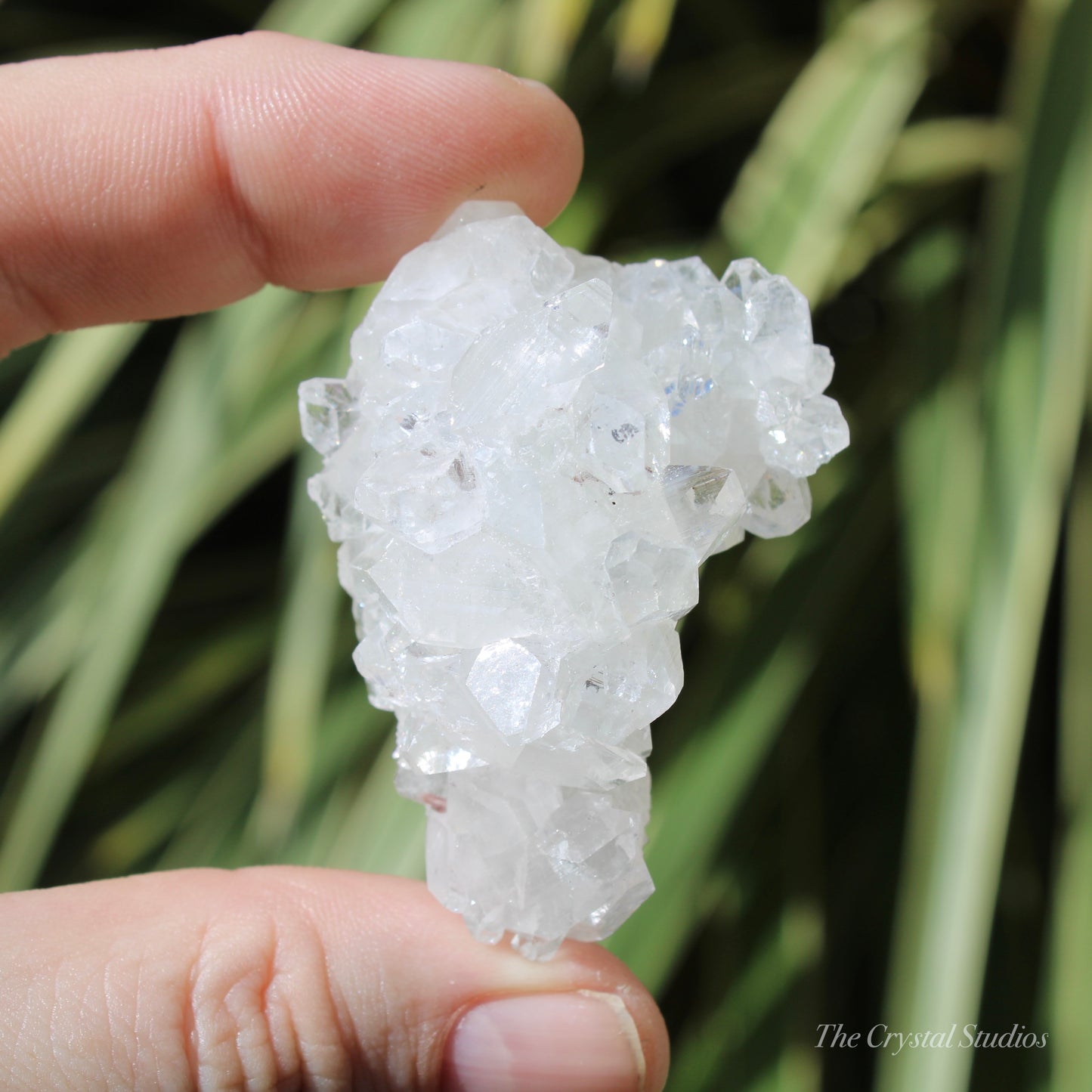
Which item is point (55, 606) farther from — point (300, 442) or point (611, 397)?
point (611, 397)

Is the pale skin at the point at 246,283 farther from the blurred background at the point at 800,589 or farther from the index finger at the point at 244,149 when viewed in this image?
the blurred background at the point at 800,589

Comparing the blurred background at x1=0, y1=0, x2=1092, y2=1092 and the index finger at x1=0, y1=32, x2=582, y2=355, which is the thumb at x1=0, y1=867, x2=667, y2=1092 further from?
the index finger at x1=0, y1=32, x2=582, y2=355

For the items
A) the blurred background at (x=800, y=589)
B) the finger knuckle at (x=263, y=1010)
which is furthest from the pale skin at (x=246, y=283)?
the blurred background at (x=800, y=589)

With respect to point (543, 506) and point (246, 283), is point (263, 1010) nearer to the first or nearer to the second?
point (543, 506)

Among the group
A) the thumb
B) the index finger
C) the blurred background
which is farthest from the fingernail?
the index finger

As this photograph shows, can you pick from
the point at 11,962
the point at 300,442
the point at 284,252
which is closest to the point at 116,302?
the point at 284,252

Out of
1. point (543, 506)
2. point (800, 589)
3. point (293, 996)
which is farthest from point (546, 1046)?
point (800, 589)
